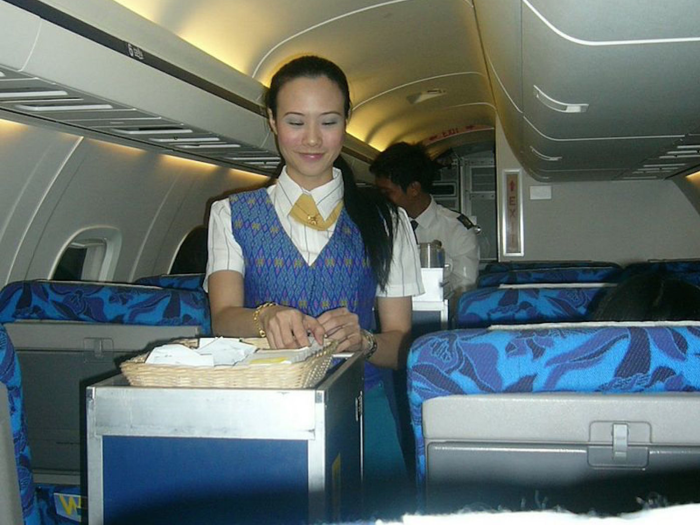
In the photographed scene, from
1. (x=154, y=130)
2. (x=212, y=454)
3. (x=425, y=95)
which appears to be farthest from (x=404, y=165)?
(x=212, y=454)

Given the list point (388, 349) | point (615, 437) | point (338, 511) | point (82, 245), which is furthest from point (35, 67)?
point (82, 245)

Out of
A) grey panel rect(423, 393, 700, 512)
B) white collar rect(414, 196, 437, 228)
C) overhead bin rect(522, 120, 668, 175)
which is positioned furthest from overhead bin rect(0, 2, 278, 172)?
overhead bin rect(522, 120, 668, 175)

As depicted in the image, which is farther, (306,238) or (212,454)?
(306,238)

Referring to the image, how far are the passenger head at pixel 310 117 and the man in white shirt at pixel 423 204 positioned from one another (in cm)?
327

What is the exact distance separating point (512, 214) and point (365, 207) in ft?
22.9

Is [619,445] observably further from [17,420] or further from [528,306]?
[528,306]

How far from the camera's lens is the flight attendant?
2.12 metres

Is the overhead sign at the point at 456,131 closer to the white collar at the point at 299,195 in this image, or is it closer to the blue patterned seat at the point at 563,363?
the white collar at the point at 299,195

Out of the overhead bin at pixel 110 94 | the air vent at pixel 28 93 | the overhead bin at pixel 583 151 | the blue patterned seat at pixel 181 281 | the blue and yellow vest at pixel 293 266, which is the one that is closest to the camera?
the blue and yellow vest at pixel 293 266

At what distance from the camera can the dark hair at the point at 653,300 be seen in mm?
2051

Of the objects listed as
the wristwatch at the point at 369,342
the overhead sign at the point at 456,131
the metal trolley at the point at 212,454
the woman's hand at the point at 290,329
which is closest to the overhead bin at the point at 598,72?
A: the wristwatch at the point at 369,342

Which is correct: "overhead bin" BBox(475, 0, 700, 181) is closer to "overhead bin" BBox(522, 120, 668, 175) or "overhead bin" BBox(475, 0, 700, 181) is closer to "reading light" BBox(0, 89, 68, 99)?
"overhead bin" BBox(522, 120, 668, 175)

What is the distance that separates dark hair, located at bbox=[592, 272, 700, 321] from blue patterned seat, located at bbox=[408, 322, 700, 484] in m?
0.54

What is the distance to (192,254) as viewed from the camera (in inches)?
255
